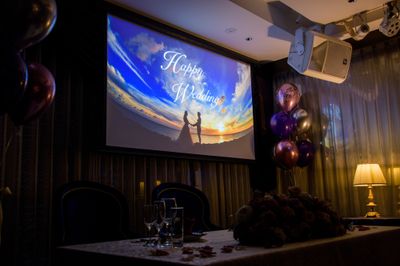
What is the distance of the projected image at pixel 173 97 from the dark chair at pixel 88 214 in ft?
1.93

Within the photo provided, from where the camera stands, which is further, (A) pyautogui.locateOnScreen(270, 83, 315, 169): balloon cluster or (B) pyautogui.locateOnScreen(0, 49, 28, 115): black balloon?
(A) pyautogui.locateOnScreen(270, 83, 315, 169): balloon cluster

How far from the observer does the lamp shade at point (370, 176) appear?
13.3 feet

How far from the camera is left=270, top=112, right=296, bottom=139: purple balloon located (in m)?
4.67

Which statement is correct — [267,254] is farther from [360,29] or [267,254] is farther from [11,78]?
[360,29]

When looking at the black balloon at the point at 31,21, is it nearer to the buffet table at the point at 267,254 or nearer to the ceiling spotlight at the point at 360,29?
the buffet table at the point at 267,254

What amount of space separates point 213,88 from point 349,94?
162 centimetres

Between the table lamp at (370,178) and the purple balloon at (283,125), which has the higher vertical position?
the purple balloon at (283,125)

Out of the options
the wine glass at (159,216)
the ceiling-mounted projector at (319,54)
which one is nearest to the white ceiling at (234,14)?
the ceiling-mounted projector at (319,54)

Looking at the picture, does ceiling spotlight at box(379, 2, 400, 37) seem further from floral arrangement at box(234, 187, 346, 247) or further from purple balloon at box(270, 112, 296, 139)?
floral arrangement at box(234, 187, 346, 247)

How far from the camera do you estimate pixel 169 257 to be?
1.31 metres

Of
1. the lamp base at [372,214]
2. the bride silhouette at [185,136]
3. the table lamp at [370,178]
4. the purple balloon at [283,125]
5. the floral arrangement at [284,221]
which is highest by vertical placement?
the purple balloon at [283,125]

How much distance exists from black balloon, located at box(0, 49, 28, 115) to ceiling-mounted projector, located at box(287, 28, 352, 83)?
107 inches

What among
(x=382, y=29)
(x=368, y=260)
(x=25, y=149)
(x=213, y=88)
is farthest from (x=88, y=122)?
(x=382, y=29)

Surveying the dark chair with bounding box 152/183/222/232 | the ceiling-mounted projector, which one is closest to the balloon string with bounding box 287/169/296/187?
the ceiling-mounted projector
